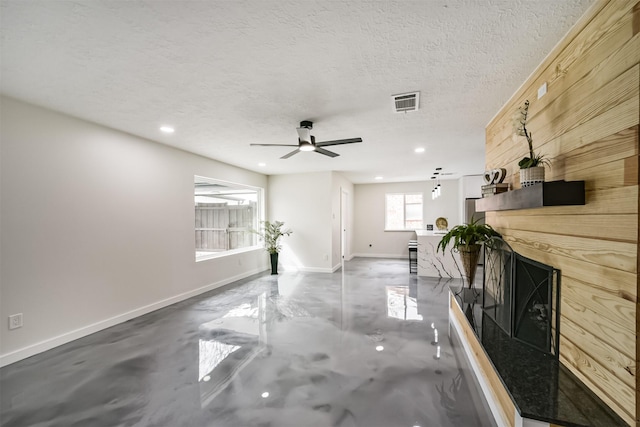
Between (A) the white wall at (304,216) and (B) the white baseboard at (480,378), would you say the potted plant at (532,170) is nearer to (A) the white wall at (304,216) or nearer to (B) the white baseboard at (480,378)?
(B) the white baseboard at (480,378)

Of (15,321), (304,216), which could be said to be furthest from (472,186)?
(15,321)

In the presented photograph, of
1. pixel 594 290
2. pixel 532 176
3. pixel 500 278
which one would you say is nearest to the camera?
pixel 594 290

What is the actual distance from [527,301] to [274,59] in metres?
2.54

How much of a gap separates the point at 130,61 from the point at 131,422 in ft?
8.14

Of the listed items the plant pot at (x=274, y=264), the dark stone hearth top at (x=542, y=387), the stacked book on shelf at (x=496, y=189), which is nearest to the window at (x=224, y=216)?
the plant pot at (x=274, y=264)

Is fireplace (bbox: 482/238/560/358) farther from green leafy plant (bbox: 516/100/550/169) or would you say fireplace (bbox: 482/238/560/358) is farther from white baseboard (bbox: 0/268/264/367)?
white baseboard (bbox: 0/268/264/367)

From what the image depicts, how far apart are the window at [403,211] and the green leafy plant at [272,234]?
373 centimetres

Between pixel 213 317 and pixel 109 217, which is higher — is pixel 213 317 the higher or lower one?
the lower one

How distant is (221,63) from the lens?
202cm

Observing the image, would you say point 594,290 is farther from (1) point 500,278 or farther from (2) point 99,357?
(2) point 99,357

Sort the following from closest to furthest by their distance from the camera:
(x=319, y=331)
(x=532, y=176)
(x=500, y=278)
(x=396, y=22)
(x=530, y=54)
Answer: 1. (x=396, y=22)
2. (x=532, y=176)
3. (x=530, y=54)
4. (x=500, y=278)
5. (x=319, y=331)

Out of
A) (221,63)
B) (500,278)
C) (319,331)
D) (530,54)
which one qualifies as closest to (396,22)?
(530,54)

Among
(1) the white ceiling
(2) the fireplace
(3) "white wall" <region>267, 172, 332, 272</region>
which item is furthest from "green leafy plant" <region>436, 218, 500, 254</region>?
(3) "white wall" <region>267, 172, 332, 272</region>

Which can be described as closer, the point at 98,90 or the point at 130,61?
the point at 130,61
